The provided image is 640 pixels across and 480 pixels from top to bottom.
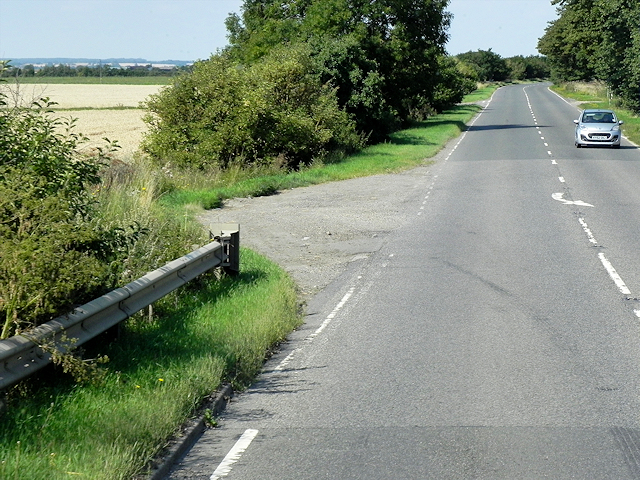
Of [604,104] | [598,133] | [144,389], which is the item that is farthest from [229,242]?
[604,104]

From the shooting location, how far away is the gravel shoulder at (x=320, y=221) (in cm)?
1295

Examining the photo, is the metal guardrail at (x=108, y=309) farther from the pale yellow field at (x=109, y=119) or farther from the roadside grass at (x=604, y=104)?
the roadside grass at (x=604, y=104)

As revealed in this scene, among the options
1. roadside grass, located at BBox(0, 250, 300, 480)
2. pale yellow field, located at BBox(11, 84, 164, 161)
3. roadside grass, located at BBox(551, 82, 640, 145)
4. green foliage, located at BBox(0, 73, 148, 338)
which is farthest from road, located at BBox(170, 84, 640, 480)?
→ roadside grass, located at BBox(551, 82, 640, 145)

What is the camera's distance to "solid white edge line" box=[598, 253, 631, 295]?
10634mm

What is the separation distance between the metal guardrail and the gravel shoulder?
1300 millimetres

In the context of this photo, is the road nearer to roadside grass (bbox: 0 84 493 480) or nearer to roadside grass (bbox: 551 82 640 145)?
roadside grass (bbox: 0 84 493 480)

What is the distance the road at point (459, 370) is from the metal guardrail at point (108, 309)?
1281 mm

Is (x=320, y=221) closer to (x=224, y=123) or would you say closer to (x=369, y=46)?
(x=224, y=123)

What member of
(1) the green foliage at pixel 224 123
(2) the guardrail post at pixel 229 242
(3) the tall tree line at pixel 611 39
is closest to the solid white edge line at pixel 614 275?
(2) the guardrail post at pixel 229 242

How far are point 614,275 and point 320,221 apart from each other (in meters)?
6.72

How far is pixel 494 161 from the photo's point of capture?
1176 inches

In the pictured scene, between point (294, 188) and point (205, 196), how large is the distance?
4.20 metres

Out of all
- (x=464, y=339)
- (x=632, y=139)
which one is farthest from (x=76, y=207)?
(x=632, y=139)

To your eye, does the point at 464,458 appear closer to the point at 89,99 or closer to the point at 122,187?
the point at 122,187
